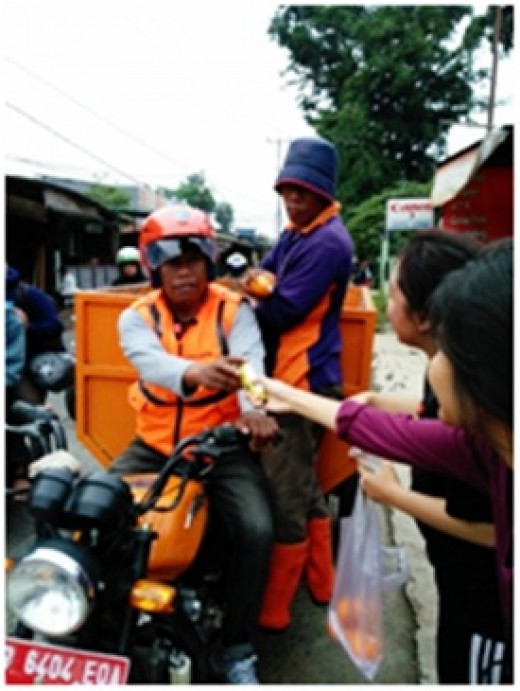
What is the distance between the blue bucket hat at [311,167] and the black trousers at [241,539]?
1110 millimetres

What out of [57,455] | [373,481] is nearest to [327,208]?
[373,481]

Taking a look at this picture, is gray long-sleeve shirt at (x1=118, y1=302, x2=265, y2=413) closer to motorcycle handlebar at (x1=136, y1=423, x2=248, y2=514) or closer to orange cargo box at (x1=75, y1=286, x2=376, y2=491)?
motorcycle handlebar at (x1=136, y1=423, x2=248, y2=514)

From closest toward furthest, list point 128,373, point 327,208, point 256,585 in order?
point 256,585 < point 327,208 < point 128,373

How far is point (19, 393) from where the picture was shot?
11.9ft

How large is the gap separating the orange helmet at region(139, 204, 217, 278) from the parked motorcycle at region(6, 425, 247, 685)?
748 mm

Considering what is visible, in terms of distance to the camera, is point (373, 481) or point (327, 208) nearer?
point (373, 481)

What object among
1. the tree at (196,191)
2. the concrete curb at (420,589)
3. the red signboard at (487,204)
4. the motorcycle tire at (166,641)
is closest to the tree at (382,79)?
the red signboard at (487,204)

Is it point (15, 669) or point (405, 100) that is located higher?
point (405, 100)

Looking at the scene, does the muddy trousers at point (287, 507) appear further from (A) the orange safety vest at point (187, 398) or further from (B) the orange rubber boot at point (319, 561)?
(A) the orange safety vest at point (187, 398)

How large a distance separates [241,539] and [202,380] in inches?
21.4

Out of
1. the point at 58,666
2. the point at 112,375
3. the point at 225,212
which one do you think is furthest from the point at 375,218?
the point at 225,212

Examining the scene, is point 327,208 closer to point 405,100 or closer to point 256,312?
point 256,312

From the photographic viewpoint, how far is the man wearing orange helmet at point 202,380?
2158 millimetres

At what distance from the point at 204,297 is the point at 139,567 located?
1.11 metres
